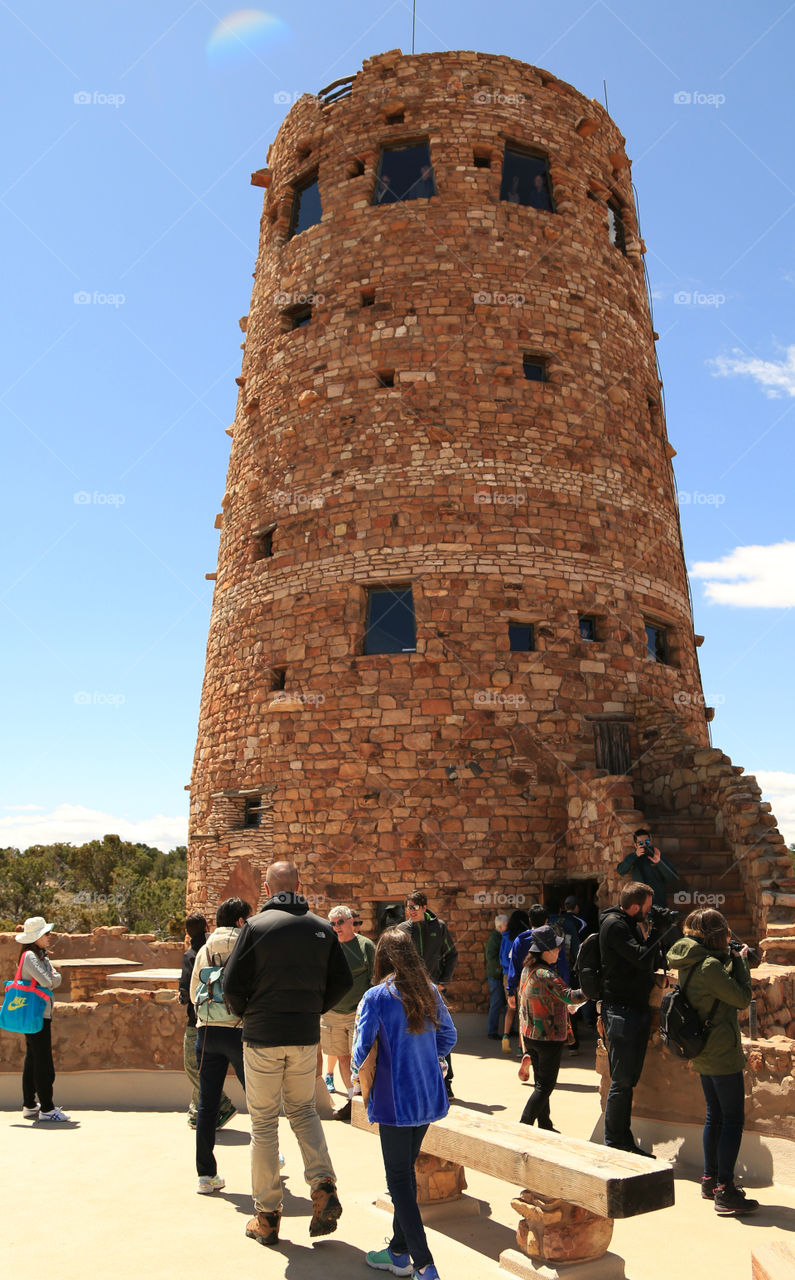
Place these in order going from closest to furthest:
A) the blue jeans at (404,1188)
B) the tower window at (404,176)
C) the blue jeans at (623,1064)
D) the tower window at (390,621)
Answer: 1. the blue jeans at (404,1188)
2. the blue jeans at (623,1064)
3. the tower window at (390,621)
4. the tower window at (404,176)

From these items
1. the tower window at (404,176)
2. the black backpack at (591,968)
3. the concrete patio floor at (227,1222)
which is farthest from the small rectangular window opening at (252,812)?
the tower window at (404,176)

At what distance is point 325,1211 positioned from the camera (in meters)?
4.39

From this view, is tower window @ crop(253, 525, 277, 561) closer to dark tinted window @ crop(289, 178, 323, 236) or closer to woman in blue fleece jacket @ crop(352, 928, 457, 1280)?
dark tinted window @ crop(289, 178, 323, 236)

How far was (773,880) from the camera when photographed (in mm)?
10078

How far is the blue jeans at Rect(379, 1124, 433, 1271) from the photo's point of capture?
396 centimetres

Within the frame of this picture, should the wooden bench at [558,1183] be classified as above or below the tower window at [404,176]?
below

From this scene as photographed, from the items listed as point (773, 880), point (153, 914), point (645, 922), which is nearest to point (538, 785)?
point (773, 880)

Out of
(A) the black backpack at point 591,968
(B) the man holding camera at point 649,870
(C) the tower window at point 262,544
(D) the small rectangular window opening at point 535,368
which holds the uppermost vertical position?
(D) the small rectangular window opening at point 535,368

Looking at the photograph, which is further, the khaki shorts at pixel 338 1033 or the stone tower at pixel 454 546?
the stone tower at pixel 454 546

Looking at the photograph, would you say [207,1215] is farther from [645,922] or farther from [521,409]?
[521,409]

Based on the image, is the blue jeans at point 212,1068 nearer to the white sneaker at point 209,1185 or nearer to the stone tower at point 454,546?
the white sneaker at point 209,1185

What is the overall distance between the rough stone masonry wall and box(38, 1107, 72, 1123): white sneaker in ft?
19.5

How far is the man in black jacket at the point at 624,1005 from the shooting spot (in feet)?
18.7

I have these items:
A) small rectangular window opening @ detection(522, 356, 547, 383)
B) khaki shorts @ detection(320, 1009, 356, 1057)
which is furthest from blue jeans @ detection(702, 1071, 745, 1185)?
small rectangular window opening @ detection(522, 356, 547, 383)
